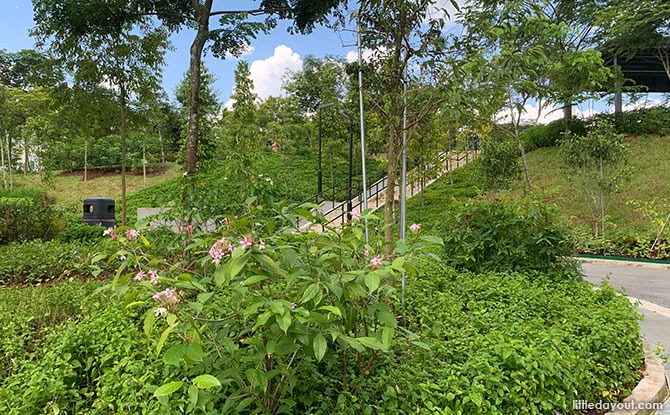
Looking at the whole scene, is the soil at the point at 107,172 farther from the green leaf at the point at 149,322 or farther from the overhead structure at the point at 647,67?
the overhead structure at the point at 647,67

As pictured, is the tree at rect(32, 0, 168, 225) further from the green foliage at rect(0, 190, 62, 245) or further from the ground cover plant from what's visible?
the ground cover plant

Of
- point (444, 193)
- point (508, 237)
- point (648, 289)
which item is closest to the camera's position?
point (508, 237)

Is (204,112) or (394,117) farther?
(204,112)

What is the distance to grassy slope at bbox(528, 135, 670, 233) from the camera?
33.9 feet

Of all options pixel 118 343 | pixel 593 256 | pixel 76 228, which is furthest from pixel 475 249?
pixel 76 228

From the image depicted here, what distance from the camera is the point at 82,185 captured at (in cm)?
1798

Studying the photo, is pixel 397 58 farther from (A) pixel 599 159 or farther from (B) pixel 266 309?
(A) pixel 599 159

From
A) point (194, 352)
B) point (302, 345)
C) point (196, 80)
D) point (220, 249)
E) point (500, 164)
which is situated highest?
point (196, 80)

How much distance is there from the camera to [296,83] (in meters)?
23.7

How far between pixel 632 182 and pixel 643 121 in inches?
182

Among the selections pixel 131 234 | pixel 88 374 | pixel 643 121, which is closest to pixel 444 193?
pixel 643 121

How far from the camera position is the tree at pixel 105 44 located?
6.58 metres

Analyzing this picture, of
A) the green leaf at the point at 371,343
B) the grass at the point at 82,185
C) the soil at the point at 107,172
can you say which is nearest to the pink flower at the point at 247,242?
the green leaf at the point at 371,343

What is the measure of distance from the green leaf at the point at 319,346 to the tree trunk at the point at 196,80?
4782 mm
